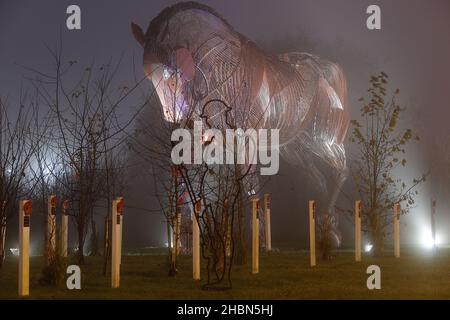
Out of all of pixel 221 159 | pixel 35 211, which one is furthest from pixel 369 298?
pixel 35 211

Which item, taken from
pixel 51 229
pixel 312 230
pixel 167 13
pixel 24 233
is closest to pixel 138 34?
pixel 167 13

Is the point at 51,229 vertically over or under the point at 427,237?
over

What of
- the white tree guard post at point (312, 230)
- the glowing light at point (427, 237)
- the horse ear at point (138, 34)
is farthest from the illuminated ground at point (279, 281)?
the glowing light at point (427, 237)

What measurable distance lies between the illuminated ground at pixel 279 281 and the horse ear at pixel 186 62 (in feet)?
12.5

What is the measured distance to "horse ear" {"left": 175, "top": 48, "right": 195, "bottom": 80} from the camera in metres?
15.6

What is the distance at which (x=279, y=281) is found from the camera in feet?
36.9

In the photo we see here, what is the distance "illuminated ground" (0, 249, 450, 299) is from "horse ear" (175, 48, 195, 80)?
381cm

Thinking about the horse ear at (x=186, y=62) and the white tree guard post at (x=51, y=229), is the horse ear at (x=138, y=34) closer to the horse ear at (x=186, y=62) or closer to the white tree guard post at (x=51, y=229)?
the horse ear at (x=186, y=62)

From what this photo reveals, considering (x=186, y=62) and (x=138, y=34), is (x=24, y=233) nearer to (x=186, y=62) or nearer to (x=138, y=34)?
(x=186, y=62)

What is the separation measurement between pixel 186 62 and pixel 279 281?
608 cm

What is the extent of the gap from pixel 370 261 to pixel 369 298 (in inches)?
231

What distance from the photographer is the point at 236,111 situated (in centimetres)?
1455
